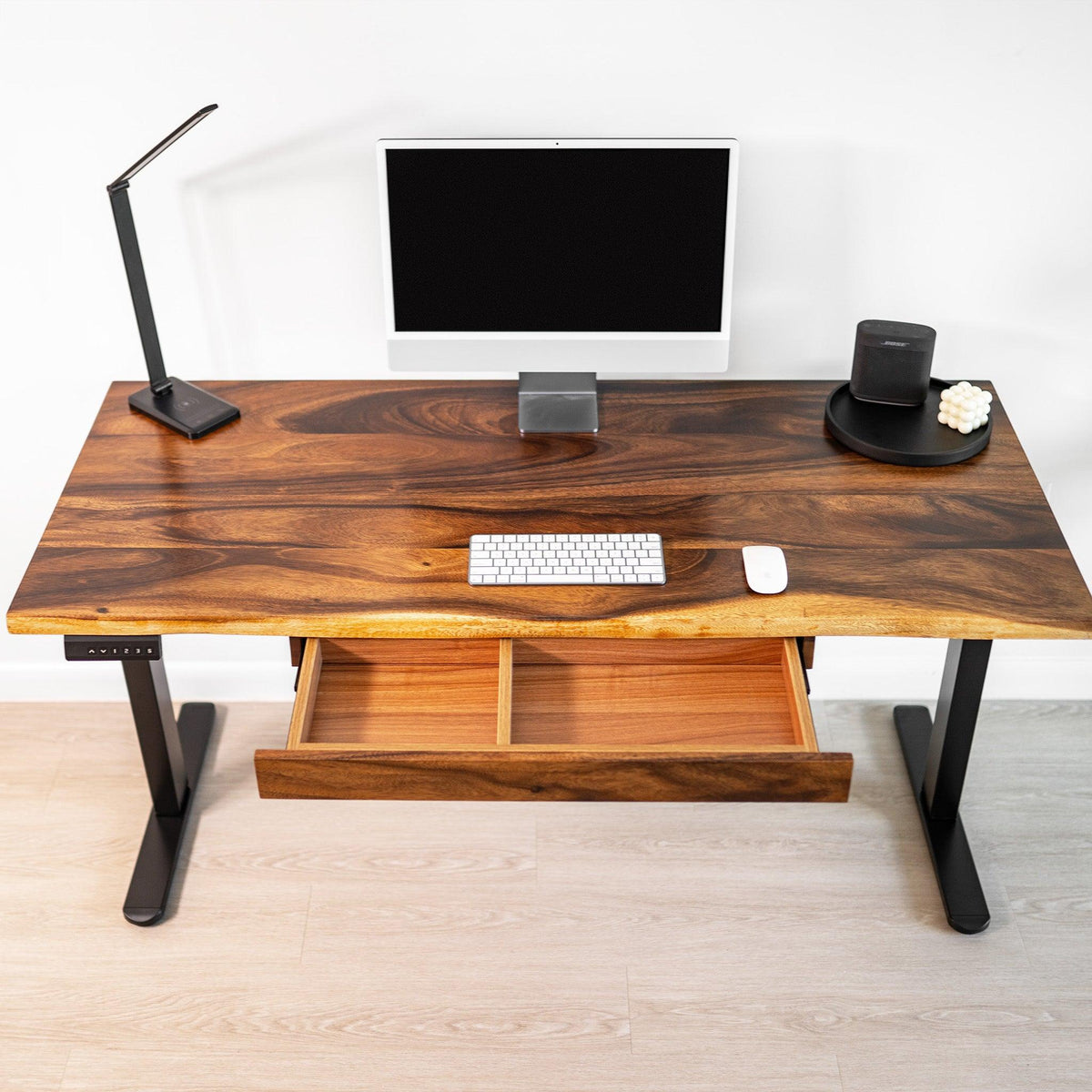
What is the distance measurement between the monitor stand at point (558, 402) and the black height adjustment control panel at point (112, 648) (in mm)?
689

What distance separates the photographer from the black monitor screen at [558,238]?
173 centimetres

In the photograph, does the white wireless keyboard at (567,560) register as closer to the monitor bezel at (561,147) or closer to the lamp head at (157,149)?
the monitor bezel at (561,147)

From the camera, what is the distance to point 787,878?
215 cm

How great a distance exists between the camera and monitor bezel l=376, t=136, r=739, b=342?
171 cm

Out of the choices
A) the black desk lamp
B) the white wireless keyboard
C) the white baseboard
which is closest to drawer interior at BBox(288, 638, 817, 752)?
the white wireless keyboard

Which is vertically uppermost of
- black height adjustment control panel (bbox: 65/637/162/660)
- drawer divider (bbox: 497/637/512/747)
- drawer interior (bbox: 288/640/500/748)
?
black height adjustment control panel (bbox: 65/637/162/660)

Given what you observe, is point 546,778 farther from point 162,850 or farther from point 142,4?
point 142,4

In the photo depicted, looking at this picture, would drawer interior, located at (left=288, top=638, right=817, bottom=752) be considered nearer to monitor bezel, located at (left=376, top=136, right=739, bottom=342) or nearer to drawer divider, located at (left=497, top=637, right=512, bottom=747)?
drawer divider, located at (left=497, top=637, right=512, bottom=747)

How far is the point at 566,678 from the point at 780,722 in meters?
0.34

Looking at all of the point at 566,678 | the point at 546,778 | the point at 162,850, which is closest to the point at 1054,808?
the point at 566,678

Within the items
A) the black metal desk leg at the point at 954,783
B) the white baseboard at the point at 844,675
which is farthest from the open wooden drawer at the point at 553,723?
the white baseboard at the point at 844,675

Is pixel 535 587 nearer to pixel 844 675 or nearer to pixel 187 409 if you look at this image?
pixel 187 409

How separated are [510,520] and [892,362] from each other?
27.3 inches

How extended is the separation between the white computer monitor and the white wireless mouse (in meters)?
0.36
